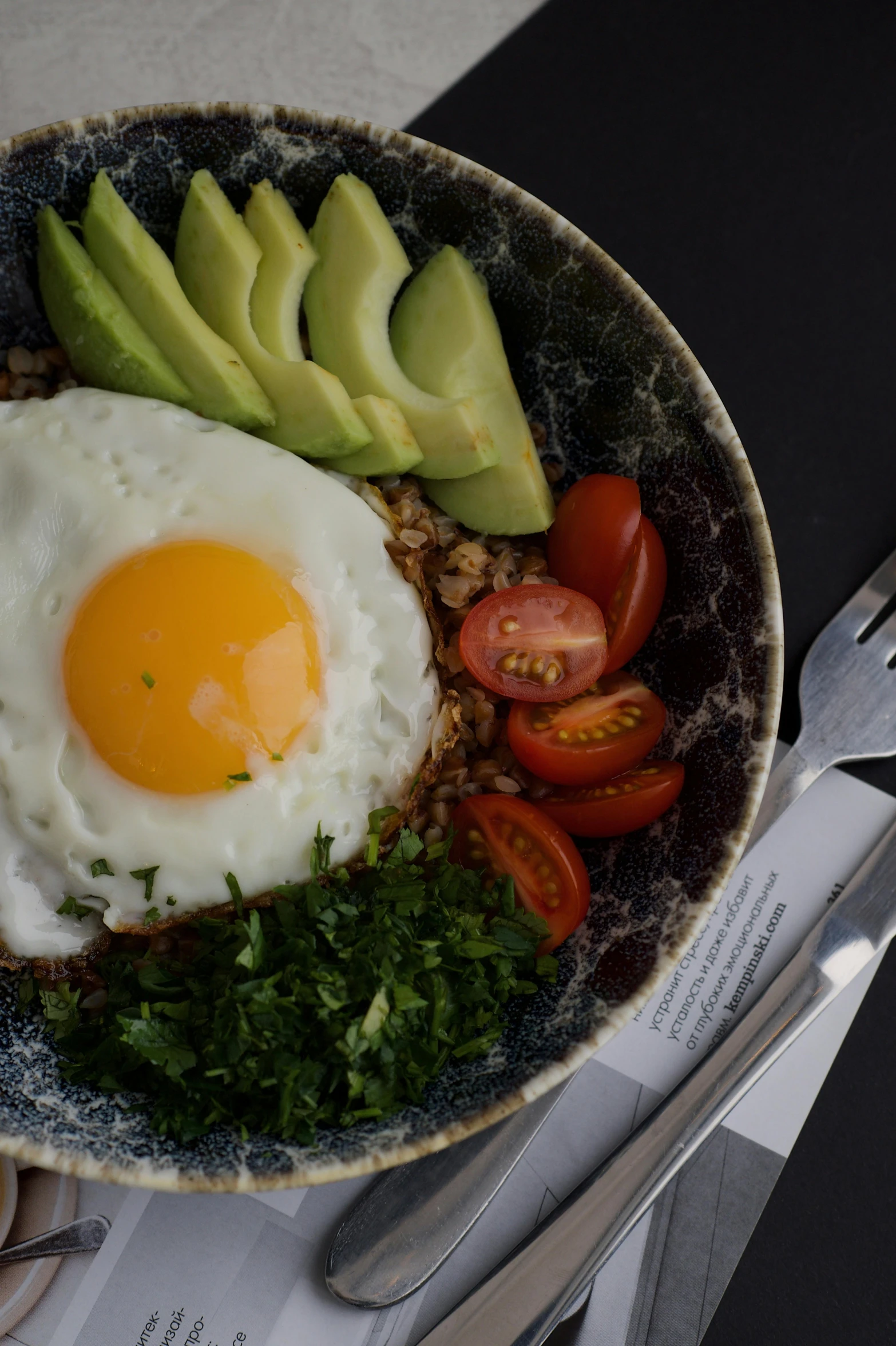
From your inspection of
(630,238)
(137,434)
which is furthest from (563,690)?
(630,238)

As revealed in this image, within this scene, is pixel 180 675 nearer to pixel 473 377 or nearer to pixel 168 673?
pixel 168 673

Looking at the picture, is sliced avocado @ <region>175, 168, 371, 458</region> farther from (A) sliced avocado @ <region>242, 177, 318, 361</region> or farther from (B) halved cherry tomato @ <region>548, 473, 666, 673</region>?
(B) halved cherry tomato @ <region>548, 473, 666, 673</region>

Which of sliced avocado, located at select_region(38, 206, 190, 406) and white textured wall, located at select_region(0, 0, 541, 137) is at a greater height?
white textured wall, located at select_region(0, 0, 541, 137)

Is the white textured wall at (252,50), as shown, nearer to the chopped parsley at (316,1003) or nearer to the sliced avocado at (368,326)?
the sliced avocado at (368,326)

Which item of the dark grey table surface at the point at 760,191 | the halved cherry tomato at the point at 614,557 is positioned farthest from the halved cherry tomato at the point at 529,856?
the dark grey table surface at the point at 760,191

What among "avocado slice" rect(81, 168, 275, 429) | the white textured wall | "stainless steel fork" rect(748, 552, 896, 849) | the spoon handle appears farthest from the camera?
the white textured wall

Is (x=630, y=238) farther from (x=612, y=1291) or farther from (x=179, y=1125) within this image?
(x=612, y=1291)

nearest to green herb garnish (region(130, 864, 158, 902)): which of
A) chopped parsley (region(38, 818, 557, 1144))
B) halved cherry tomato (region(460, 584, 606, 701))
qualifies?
chopped parsley (region(38, 818, 557, 1144))

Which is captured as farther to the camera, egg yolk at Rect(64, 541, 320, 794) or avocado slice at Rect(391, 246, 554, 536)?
avocado slice at Rect(391, 246, 554, 536)
